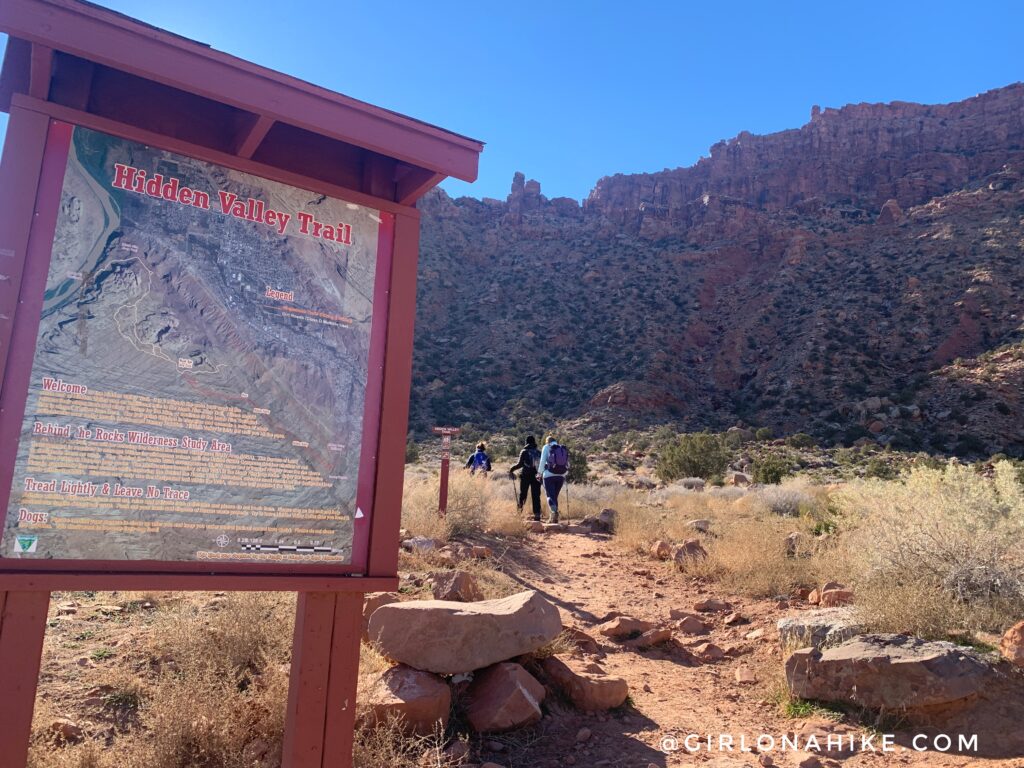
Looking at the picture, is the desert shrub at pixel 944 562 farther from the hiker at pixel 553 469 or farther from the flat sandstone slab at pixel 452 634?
the hiker at pixel 553 469

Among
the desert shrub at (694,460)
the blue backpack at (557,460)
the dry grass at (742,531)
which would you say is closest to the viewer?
the dry grass at (742,531)

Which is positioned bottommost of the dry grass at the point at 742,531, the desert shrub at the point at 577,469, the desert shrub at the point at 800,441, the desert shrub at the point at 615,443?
the dry grass at the point at 742,531

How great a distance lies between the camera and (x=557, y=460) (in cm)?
1337

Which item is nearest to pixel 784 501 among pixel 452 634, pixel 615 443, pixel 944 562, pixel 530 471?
pixel 530 471

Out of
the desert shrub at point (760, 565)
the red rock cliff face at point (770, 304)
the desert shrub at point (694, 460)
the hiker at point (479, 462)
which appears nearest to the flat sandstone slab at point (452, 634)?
the desert shrub at point (760, 565)

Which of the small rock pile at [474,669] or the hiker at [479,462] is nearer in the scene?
the small rock pile at [474,669]

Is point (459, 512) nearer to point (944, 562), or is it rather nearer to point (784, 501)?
point (944, 562)

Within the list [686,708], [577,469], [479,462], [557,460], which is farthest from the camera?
[577,469]

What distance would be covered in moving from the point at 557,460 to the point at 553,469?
210 mm

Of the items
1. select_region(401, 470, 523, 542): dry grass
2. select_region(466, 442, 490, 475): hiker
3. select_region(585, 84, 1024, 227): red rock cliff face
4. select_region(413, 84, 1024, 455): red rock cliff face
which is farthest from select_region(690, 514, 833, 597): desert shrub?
select_region(585, 84, 1024, 227): red rock cliff face

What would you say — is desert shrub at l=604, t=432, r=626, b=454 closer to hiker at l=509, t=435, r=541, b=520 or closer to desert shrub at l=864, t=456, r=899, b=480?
desert shrub at l=864, t=456, r=899, b=480

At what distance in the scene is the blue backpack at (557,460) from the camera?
43.7ft

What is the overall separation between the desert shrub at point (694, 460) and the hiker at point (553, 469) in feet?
33.6

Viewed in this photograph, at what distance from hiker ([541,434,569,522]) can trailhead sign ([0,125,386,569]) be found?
10.0 m
